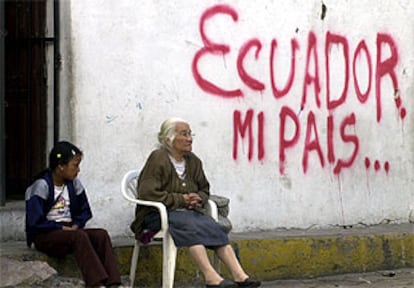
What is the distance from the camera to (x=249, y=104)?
27.0 feet

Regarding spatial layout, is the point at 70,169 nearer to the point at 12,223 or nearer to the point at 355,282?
the point at 12,223

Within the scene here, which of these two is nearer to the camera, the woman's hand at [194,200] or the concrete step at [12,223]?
the woman's hand at [194,200]

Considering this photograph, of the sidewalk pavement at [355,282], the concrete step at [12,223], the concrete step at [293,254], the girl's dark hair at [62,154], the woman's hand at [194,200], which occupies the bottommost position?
the sidewalk pavement at [355,282]

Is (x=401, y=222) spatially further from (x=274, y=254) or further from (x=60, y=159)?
(x=60, y=159)

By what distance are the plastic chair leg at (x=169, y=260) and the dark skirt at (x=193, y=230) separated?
62 millimetres

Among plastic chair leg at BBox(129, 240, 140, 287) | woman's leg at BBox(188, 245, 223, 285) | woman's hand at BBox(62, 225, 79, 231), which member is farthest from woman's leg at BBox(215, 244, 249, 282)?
woman's hand at BBox(62, 225, 79, 231)

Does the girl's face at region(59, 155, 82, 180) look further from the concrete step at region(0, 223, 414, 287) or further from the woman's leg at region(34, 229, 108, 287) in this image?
the concrete step at region(0, 223, 414, 287)

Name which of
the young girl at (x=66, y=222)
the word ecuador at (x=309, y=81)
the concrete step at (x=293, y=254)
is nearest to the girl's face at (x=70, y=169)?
the young girl at (x=66, y=222)

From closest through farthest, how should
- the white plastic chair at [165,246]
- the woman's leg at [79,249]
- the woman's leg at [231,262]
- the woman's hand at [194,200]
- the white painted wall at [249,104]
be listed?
the woman's leg at [79,249], the woman's leg at [231,262], the white plastic chair at [165,246], the woman's hand at [194,200], the white painted wall at [249,104]

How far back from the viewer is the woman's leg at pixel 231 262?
6630 millimetres

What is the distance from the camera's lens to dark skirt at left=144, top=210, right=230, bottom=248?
6.67 meters

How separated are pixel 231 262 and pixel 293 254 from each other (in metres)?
1.30

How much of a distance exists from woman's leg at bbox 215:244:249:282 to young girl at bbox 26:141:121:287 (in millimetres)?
668

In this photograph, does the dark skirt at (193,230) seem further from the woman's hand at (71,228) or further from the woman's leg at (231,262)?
the woman's hand at (71,228)
